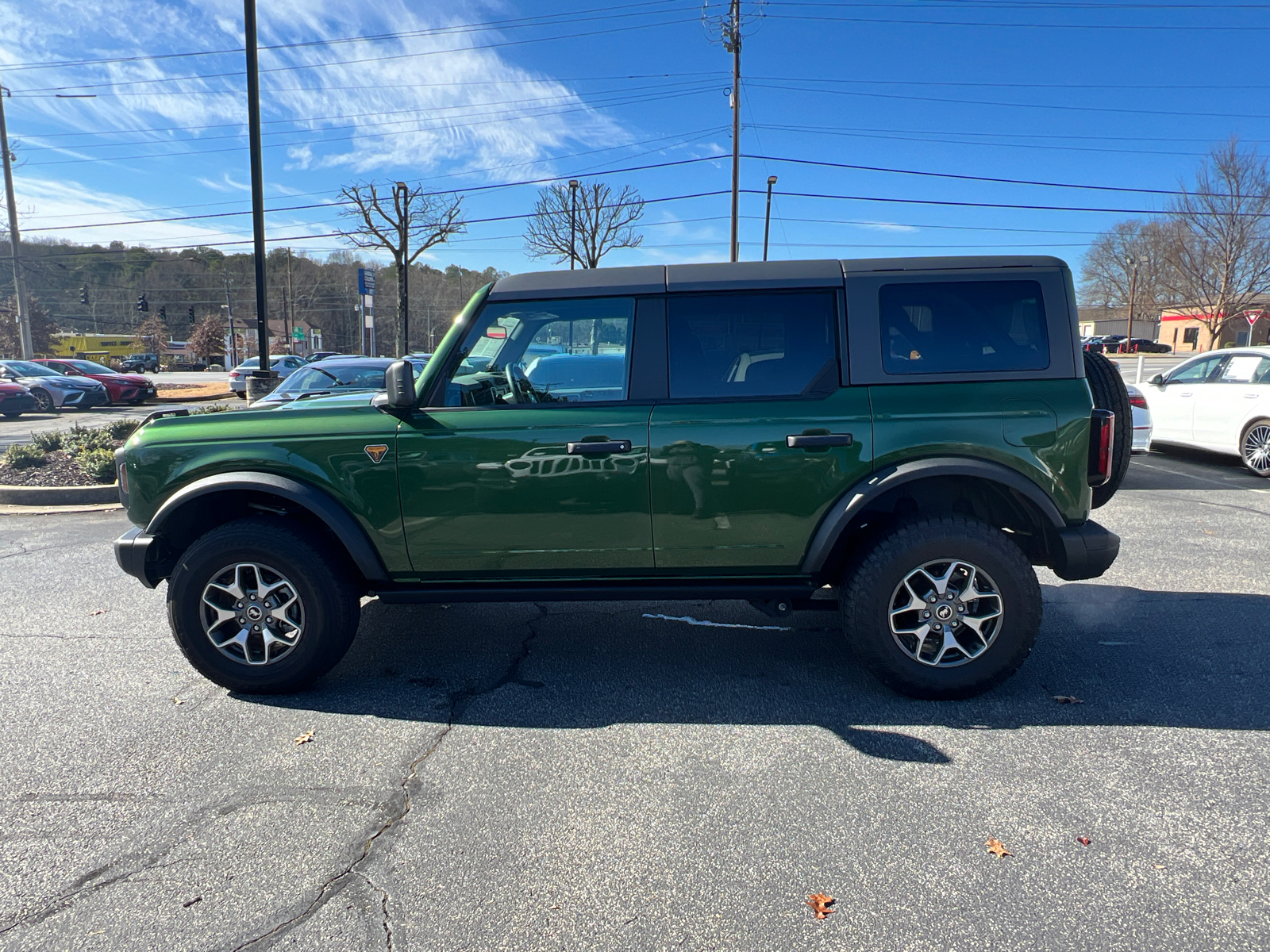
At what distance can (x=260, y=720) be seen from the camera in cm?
354

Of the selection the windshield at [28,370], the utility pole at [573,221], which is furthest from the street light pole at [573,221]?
the windshield at [28,370]

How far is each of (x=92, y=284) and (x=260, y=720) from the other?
11856 cm

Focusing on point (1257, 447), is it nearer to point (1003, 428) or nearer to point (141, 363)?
point (1003, 428)

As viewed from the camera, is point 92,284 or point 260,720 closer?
point 260,720

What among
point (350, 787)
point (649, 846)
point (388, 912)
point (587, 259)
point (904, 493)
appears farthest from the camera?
point (587, 259)

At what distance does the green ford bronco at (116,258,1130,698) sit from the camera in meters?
3.53

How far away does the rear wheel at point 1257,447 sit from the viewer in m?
9.22

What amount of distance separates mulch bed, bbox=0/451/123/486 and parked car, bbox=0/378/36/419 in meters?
12.4

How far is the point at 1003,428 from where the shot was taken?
3.51m

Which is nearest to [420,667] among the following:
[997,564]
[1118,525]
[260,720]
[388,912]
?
[260,720]

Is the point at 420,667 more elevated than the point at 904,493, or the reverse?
the point at 904,493

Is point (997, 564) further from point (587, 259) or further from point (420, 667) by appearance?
point (587, 259)

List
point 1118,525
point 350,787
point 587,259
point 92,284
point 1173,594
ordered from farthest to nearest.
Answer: point 92,284, point 587,259, point 1118,525, point 1173,594, point 350,787

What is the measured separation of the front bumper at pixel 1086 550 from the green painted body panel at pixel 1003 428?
0.20 m
